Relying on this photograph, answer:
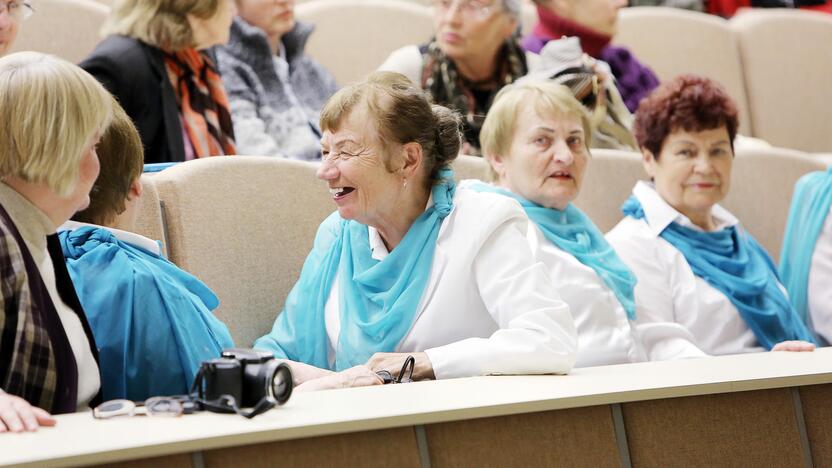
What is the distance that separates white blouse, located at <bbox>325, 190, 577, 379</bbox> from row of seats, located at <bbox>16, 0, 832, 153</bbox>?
1.69 meters

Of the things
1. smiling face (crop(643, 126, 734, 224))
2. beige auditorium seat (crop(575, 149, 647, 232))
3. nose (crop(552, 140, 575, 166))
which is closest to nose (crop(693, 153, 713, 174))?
smiling face (crop(643, 126, 734, 224))

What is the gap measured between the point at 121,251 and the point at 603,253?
1.15 meters

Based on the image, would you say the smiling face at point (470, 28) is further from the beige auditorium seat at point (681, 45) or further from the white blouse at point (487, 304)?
the white blouse at point (487, 304)

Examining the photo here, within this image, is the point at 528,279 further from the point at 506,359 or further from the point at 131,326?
the point at 131,326

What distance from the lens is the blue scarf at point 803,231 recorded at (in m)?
3.01

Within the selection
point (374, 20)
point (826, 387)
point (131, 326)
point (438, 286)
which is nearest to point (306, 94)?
point (374, 20)

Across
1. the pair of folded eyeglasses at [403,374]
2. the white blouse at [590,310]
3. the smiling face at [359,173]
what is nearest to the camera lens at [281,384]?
the pair of folded eyeglasses at [403,374]

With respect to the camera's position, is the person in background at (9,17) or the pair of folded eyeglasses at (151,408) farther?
the person in background at (9,17)

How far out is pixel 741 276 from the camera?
9.39ft

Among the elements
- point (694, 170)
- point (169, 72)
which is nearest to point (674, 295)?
point (694, 170)

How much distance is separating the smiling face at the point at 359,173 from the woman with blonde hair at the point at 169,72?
79 cm

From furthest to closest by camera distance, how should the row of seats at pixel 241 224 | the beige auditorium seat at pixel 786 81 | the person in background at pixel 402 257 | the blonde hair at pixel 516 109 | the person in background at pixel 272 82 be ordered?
1. the beige auditorium seat at pixel 786 81
2. the person in background at pixel 272 82
3. the blonde hair at pixel 516 109
4. the row of seats at pixel 241 224
5. the person in background at pixel 402 257

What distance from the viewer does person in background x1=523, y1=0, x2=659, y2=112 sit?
12.0ft

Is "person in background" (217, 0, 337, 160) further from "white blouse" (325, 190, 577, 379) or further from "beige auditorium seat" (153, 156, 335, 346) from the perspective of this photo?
"white blouse" (325, 190, 577, 379)
